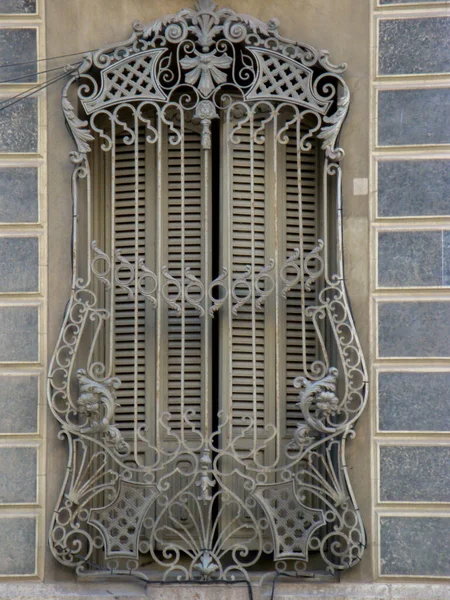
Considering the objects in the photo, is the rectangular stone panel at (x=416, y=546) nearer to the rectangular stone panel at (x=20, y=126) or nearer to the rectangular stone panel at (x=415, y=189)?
the rectangular stone panel at (x=415, y=189)

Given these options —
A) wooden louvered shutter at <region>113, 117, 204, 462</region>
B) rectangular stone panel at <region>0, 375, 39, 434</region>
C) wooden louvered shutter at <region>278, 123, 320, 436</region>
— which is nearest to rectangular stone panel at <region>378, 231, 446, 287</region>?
wooden louvered shutter at <region>278, 123, 320, 436</region>

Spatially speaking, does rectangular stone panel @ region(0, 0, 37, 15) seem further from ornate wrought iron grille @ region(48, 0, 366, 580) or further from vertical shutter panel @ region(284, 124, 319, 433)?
vertical shutter panel @ region(284, 124, 319, 433)

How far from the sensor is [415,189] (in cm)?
1055

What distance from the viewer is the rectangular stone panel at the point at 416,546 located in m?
10.2

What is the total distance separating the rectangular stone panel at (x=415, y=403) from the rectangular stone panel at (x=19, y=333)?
2.54 m

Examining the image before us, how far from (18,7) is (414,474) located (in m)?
4.51

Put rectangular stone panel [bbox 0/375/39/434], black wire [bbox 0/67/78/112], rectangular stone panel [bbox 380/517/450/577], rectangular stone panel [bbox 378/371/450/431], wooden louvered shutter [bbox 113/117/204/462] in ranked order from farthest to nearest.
Result: 1. black wire [bbox 0/67/78/112]
2. wooden louvered shutter [bbox 113/117/204/462]
3. rectangular stone panel [bbox 0/375/39/434]
4. rectangular stone panel [bbox 378/371/450/431]
5. rectangular stone panel [bbox 380/517/450/577]

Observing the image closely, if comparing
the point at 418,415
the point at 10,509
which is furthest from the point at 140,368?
the point at 418,415

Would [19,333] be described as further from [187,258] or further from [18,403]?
[187,258]

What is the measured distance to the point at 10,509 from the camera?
10398 mm

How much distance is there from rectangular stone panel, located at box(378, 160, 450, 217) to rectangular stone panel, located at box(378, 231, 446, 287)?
168 millimetres

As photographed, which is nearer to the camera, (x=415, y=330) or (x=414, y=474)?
(x=414, y=474)

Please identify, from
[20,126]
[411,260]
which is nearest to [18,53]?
[20,126]

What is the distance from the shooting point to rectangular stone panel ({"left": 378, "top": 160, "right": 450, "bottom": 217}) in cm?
1052
